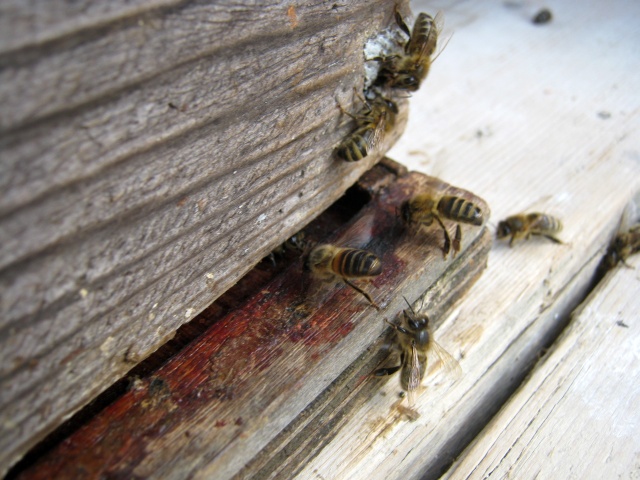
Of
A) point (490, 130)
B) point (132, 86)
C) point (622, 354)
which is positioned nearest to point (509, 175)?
point (490, 130)

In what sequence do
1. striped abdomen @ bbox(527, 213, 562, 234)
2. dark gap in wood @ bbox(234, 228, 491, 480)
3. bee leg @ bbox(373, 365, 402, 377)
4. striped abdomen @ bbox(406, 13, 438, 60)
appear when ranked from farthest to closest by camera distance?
striped abdomen @ bbox(527, 213, 562, 234)
striped abdomen @ bbox(406, 13, 438, 60)
bee leg @ bbox(373, 365, 402, 377)
dark gap in wood @ bbox(234, 228, 491, 480)

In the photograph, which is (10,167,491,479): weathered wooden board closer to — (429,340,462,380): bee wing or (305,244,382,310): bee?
(305,244,382,310): bee

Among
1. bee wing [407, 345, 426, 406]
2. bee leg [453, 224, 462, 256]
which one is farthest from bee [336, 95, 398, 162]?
bee wing [407, 345, 426, 406]

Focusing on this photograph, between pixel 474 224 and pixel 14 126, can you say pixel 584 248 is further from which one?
pixel 14 126

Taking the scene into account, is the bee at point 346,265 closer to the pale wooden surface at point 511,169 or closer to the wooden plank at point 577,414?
the pale wooden surface at point 511,169

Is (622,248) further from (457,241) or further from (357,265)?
(357,265)

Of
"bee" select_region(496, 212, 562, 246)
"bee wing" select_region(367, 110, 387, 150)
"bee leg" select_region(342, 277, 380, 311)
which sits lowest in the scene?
"bee" select_region(496, 212, 562, 246)

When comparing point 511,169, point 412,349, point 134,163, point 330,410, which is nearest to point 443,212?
point 412,349
